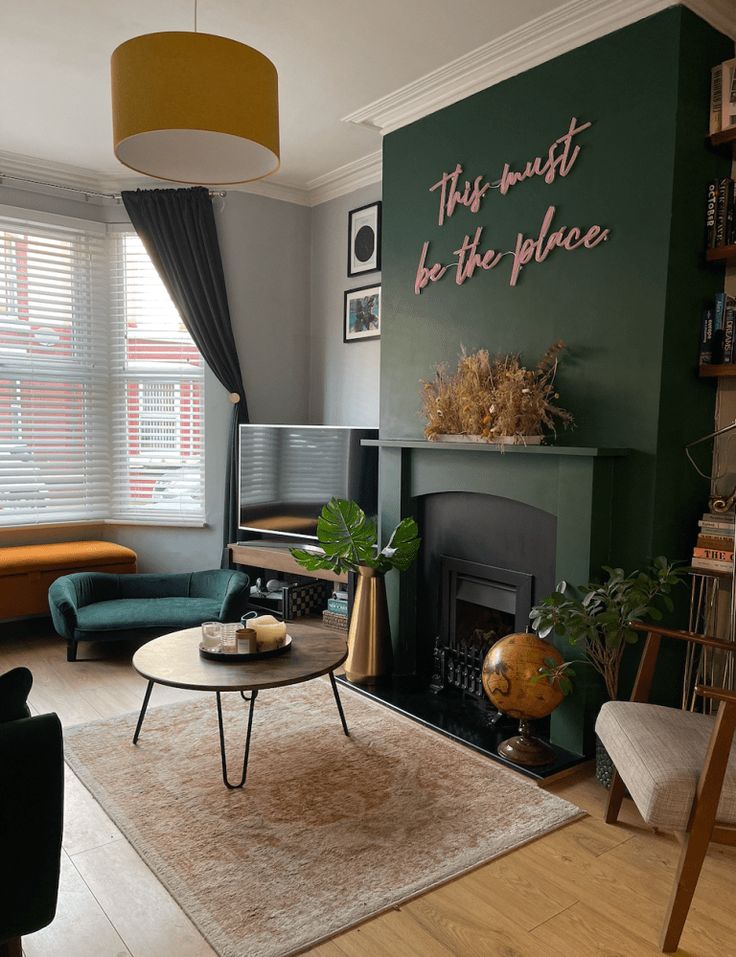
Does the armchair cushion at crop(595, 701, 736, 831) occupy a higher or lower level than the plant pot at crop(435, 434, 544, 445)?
lower

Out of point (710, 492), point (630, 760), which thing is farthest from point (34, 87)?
point (630, 760)

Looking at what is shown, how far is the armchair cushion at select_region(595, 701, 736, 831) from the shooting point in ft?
5.83

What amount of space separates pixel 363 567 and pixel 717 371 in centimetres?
172

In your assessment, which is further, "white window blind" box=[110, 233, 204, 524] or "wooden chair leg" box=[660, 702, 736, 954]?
"white window blind" box=[110, 233, 204, 524]

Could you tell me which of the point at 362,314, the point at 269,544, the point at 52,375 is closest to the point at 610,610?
the point at 269,544

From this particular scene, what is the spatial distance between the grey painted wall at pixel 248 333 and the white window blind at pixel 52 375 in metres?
0.19

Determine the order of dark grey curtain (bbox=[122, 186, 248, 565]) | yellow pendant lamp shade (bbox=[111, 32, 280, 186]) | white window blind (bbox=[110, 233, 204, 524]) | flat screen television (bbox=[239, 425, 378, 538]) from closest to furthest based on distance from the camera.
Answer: yellow pendant lamp shade (bbox=[111, 32, 280, 186])
flat screen television (bbox=[239, 425, 378, 538])
dark grey curtain (bbox=[122, 186, 248, 565])
white window blind (bbox=[110, 233, 204, 524])

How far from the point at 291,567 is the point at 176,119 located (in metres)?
2.86

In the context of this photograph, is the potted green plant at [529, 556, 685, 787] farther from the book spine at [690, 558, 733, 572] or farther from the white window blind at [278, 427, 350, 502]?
the white window blind at [278, 427, 350, 502]

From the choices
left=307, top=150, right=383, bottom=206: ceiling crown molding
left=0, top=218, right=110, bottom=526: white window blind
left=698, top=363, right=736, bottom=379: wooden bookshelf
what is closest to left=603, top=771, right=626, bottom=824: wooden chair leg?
left=698, top=363, right=736, bottom=379: wooden bookshelf

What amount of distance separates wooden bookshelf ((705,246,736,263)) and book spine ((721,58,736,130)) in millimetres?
422

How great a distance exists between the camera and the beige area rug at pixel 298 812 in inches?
75.9

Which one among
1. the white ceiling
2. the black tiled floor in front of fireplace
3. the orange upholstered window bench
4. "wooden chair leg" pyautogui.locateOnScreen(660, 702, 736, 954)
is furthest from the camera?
the orange upholstered window bench

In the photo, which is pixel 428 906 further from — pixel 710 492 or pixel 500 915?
pixel 710 492
